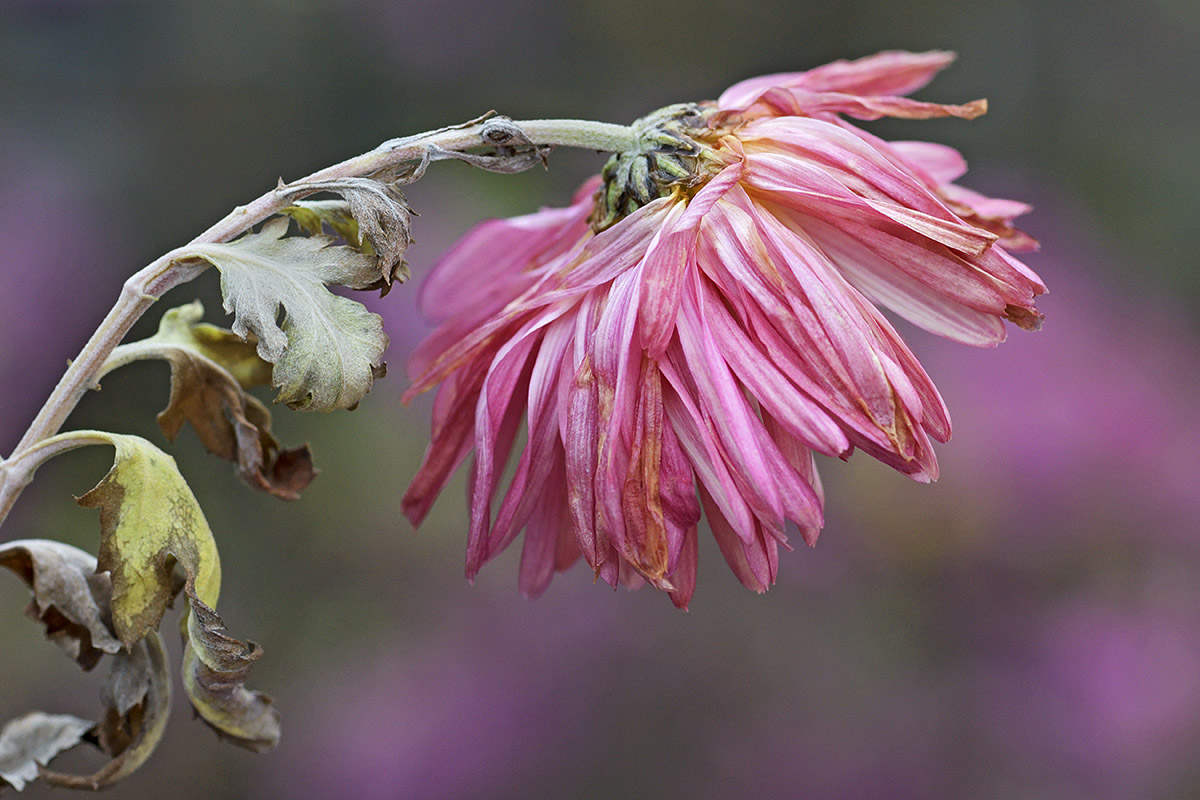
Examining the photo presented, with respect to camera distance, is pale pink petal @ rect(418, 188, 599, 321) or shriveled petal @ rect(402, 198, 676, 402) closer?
shriveled petal @ rect(402, 198, 676, 402)

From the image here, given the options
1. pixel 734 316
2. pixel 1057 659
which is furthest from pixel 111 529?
pixel 1057 659

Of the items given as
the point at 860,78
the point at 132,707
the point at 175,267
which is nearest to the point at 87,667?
the point at 132,707

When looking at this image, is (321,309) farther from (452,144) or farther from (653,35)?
(653,35)

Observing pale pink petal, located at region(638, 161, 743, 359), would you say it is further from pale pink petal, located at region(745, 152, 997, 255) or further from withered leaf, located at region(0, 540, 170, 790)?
withered leaf, located at region(0, 540, 170, 790)

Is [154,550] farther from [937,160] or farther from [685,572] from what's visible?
[937,160]

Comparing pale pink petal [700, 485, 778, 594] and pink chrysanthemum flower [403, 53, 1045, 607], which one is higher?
pink chrysanthemum flower [403, 53, 1045, 607]

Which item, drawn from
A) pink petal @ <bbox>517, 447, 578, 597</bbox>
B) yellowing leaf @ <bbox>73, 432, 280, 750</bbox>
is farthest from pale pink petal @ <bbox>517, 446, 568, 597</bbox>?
yellowing leaf @ <bbox>73, 432, 280, 750</bbox>
